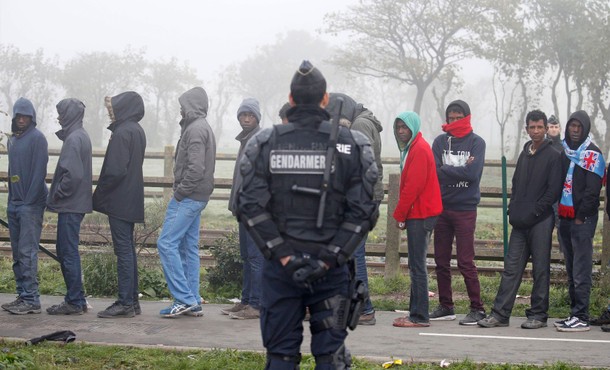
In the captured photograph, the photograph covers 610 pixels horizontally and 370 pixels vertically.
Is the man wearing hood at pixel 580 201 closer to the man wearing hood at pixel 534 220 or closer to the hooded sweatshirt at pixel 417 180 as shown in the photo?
the man wearing hood at pixel 534 220

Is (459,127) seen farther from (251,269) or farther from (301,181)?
(301,181)

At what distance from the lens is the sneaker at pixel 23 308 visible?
328 inches

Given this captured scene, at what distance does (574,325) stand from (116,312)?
429cm

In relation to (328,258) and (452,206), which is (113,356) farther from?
(452,206)

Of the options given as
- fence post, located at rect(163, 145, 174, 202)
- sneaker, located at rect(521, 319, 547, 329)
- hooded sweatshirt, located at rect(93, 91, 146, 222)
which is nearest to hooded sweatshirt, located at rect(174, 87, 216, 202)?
hooded sweatshirt, located at rect(93, 91, 146, 222)

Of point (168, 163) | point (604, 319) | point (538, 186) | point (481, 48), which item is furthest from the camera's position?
point (481, 48)

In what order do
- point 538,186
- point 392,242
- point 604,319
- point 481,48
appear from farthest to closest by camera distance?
point 481,48 < point 392,242 < point 604,319 < point 538,186

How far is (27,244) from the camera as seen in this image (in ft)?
27.9

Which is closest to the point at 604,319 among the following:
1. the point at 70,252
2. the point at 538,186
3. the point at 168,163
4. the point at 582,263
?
the point at 582,263

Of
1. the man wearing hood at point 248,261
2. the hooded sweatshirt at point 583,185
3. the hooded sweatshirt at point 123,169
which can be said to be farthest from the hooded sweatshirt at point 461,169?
the hooded sweatshirt at point 123,169

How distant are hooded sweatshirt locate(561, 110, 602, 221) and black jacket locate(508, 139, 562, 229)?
17cm

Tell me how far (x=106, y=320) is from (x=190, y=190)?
146 cm

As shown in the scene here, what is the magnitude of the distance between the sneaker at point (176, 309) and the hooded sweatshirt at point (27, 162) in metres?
1.69

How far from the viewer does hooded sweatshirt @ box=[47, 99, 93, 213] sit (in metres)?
8.16
